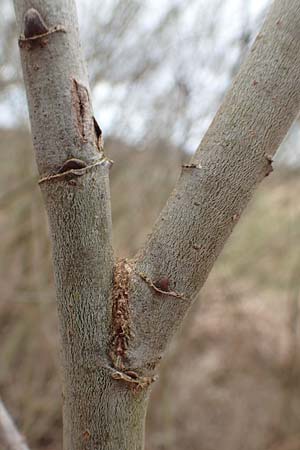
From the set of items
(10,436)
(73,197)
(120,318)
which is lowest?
(10,436)

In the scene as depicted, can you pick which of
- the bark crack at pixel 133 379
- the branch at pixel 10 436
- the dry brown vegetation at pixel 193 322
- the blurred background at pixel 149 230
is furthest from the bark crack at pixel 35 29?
the dry brown vegetation at pixel 193 322

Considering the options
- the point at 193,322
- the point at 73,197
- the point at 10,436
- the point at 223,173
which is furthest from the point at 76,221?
the point at 193,322

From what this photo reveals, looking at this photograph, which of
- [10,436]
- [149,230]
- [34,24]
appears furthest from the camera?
[149,230]

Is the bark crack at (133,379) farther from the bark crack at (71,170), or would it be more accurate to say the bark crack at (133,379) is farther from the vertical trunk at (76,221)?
the bark crack at (71,170)

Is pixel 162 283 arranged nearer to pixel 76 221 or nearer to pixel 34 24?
pixel 76 221

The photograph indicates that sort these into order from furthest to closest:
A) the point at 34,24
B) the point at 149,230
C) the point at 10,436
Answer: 1. the point at 149,230
2. the point at 10,436
3. the point at 34,24

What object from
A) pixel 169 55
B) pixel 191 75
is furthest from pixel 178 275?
pixel 169 55

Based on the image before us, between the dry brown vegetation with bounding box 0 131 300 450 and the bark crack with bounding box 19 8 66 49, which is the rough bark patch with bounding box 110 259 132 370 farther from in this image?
the dry brown vegetation with bounding box 0 131 300 450
